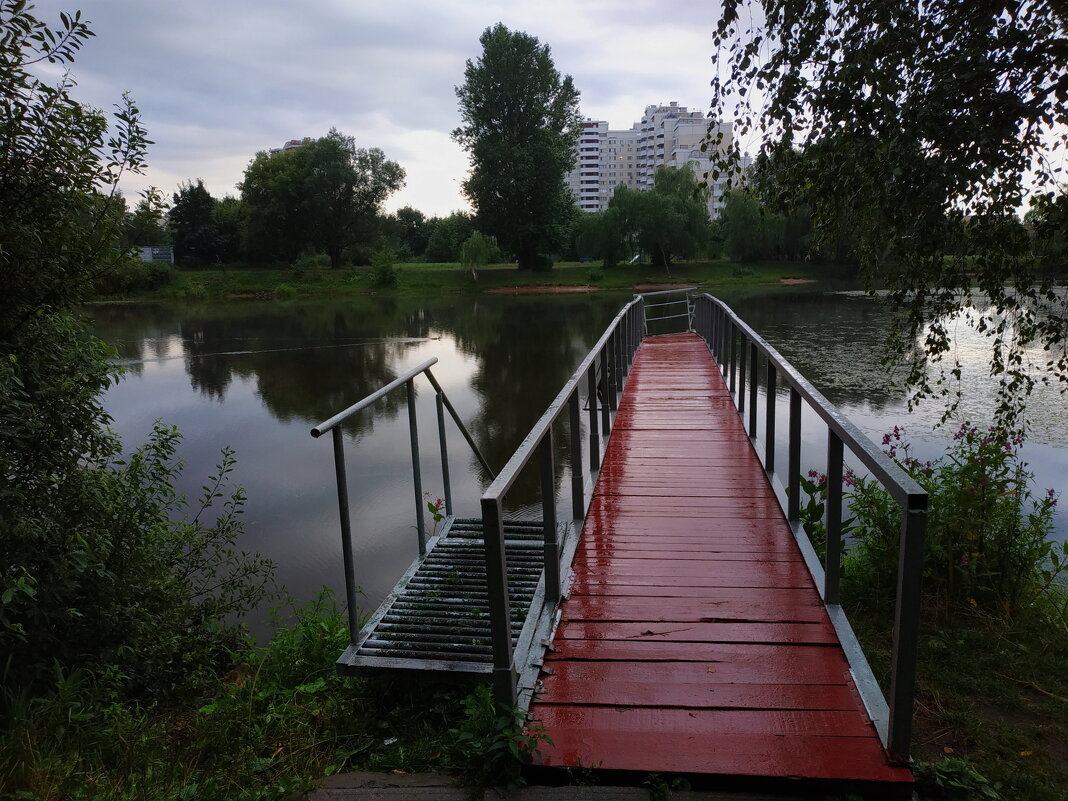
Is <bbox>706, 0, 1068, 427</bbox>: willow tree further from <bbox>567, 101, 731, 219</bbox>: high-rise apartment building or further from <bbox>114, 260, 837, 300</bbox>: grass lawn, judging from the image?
<bbox>567, 101, 731, 219</bbox>: high-rise apartment building

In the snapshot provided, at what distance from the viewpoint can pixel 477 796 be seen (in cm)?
216

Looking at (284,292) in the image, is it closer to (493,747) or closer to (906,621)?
(493,747)

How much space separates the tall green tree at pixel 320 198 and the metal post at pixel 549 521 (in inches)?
2123

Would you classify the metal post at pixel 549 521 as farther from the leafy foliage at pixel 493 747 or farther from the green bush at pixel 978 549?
the green bush at pixel 978 549

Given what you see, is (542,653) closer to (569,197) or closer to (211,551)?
(211,551)

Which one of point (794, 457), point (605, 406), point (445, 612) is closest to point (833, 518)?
point (794, 457)

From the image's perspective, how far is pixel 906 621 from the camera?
2.01 meters

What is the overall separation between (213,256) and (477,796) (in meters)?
63.7

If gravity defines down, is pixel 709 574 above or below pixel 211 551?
above

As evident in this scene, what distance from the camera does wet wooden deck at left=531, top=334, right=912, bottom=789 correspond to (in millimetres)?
2193

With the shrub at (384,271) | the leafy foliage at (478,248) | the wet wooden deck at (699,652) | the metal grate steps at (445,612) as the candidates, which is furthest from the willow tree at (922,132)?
the shrub at (384,271)

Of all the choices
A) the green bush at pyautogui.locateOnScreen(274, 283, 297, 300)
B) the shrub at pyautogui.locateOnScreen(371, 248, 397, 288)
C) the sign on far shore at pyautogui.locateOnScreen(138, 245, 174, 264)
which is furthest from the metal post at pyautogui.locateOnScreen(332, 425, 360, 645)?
the sign on far shore at pyautogui.locateOnScreen(138, 245, 174, 264)

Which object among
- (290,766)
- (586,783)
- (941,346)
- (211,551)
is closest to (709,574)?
(586,783)

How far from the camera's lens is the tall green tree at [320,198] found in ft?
177
